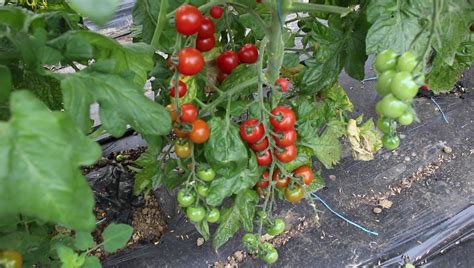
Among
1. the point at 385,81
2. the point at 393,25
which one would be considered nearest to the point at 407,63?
the point at 385,81

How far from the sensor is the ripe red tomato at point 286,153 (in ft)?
3.29

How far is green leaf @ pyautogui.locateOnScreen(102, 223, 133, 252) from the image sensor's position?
949 millimetres

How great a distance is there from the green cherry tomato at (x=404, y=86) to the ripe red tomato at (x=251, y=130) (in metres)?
0.37

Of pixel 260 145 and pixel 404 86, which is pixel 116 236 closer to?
pixel 260 145

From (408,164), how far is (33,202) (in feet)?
5.13

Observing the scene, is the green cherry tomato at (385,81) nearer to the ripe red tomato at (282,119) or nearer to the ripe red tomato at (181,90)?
the ripe red tomato at (282,119)

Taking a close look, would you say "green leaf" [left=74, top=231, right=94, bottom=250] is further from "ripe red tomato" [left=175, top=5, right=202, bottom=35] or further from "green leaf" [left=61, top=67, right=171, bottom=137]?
"ripe red tomato" [left=175, top=5, right=202, bottom=35]

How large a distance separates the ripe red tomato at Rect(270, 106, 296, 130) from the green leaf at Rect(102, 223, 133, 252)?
15.1 inches

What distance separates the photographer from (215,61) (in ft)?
3.62

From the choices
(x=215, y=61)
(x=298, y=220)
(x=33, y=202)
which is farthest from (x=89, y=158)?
(x=298, y=220)

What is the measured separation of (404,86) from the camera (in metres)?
0.63

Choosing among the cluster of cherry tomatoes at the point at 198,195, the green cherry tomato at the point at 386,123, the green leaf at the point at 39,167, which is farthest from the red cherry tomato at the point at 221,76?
the green leaf at the point at 39,167

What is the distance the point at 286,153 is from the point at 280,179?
0.10 m

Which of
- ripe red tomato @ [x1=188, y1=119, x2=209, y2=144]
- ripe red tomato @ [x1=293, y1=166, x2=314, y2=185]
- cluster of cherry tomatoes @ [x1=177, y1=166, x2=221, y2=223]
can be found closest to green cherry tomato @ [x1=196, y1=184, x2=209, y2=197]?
cluster of cherry tomatoes @ [x1=177, y1=166, x2=221, y2=223]
